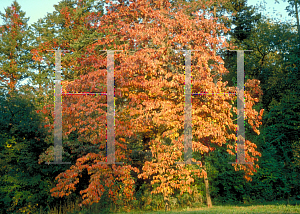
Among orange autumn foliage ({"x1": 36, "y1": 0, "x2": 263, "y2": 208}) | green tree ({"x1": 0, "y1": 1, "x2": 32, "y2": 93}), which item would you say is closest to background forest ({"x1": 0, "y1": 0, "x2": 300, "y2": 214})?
orange autumn foliage ({"x1": 36, "y1": 0, "x2": 263, "y2": 208})

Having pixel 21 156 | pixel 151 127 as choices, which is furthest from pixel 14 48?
pixel 151 127

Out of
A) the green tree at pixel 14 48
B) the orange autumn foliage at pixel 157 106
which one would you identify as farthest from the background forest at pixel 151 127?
the green tree at pixel 14 48

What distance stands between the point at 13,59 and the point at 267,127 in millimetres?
18605

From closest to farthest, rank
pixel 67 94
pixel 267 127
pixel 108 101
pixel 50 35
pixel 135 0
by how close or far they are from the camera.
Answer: pixel 108 101 < pixel 67 94 < pixel 135 0 < pixel 267 127 < pixel 50 35

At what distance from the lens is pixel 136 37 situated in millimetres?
8812

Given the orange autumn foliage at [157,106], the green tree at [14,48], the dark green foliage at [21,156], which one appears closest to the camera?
the orange autumn foliage at [157,106]

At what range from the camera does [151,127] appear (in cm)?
856

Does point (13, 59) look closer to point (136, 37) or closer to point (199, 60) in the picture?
point (136, 37)

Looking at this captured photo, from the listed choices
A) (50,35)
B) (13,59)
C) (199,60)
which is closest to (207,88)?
(199,60)

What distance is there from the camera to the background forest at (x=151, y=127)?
7957mm

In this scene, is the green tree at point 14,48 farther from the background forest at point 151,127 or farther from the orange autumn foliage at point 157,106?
the orange autumn foliage at point 157,106

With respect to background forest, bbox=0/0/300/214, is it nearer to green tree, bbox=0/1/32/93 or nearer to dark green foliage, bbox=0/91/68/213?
dark green foliage, bbox=0/91/68/213

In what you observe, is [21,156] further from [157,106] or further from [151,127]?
[157,106]

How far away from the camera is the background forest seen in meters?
7.96
